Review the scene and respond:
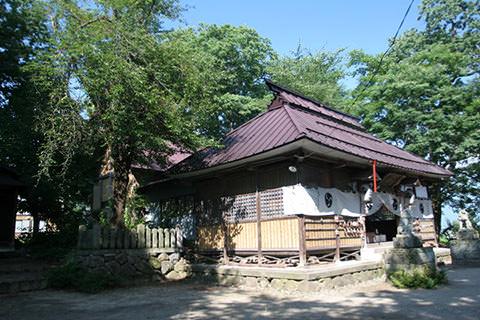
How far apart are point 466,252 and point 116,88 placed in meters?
16.3

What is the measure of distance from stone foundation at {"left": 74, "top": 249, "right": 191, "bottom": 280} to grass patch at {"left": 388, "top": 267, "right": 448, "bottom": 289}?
6719 millimetres

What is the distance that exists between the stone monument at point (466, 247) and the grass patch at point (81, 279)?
582 inches

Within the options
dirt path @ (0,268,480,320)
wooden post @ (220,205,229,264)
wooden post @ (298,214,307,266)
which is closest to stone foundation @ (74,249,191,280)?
dirt path @ (0,268,480,320)

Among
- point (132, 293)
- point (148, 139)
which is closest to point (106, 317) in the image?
point (132, 293)

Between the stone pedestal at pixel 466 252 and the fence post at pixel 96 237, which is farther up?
the fence post at pixel 96 237

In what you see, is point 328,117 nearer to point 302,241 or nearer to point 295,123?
point 295,123

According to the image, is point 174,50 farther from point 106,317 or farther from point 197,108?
point 106,317

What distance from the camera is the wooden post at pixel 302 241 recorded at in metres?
9.62

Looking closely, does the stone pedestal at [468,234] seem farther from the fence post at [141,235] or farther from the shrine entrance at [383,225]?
the fence post at [141,235]

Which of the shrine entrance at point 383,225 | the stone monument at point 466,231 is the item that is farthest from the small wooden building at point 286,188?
the stone monument at point 466,231

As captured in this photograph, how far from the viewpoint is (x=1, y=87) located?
51.8 ft

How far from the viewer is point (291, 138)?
952 cm

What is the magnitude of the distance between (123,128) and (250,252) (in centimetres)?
565

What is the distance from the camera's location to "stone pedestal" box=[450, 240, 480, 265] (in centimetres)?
1521
